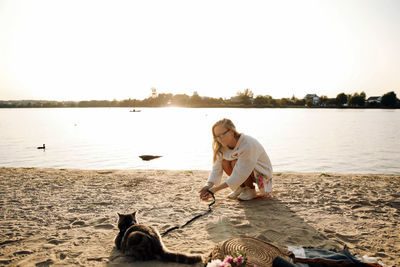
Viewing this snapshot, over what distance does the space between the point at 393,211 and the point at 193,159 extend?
1281 cm

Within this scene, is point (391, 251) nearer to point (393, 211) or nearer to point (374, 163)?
point (393, 211)

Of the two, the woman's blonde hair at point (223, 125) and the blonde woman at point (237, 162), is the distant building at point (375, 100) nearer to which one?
the blonde woman at point (237, 162)

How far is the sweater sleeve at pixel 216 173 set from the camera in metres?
5.42

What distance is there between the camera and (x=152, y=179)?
346 inches

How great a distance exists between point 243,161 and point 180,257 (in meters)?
2.32

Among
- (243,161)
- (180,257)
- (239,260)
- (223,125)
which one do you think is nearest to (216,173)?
(243,161)

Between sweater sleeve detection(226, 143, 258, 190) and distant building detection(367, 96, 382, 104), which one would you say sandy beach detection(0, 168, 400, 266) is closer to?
sweater sleeve detection(226, 143, 258, 190)

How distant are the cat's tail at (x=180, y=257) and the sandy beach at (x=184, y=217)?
0.11 m

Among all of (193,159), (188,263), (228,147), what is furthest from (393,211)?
(193,159)

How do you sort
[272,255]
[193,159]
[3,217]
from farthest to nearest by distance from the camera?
[193,159] → [3,217] → [272,255]

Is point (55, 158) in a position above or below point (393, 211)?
below

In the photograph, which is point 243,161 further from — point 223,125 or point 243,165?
point 223,125

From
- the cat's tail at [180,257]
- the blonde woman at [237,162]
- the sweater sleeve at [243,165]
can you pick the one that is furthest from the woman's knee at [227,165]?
the cat's tail at [180,257]

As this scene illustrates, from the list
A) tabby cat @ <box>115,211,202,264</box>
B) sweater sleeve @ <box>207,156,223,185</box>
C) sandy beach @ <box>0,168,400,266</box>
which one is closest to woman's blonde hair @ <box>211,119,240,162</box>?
sweater sleeve @ <box>207,156,223,185</box>
